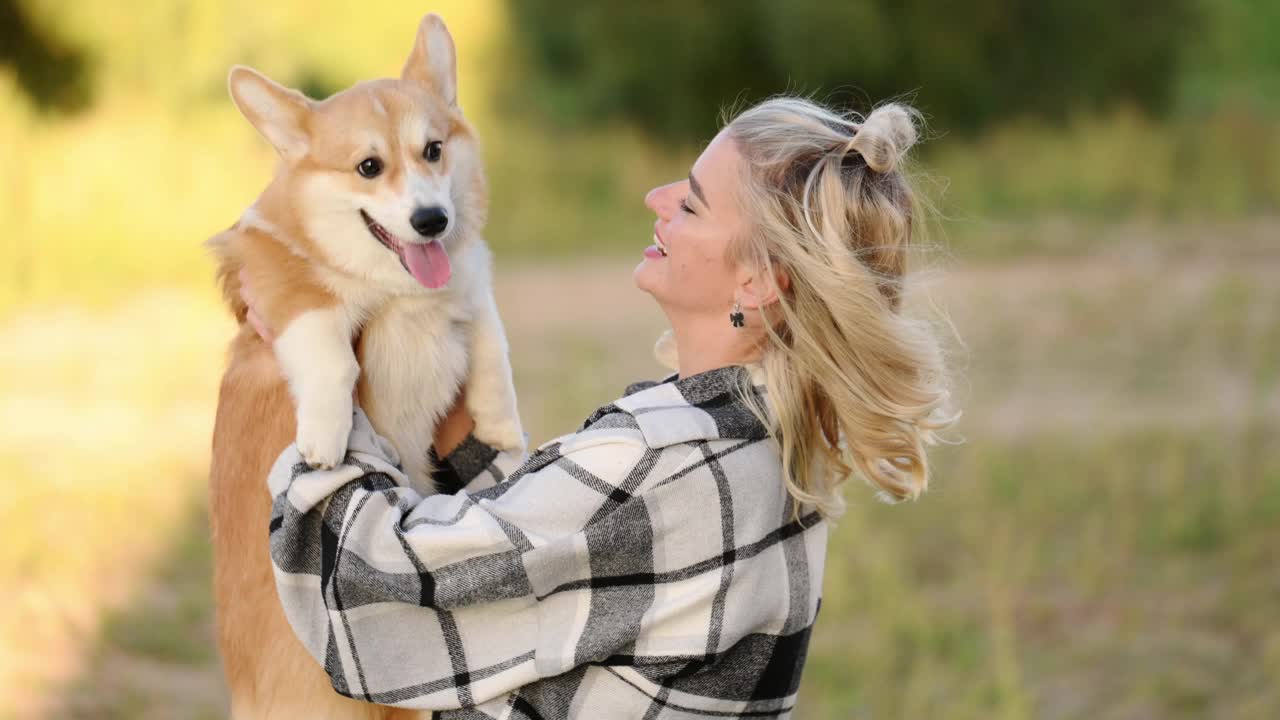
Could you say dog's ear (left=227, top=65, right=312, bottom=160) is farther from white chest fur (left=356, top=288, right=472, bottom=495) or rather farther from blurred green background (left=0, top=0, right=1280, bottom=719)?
blurred green background (left=0, top=0, right=1280, bottom=719)

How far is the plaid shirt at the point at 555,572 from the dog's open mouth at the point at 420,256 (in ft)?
1.88

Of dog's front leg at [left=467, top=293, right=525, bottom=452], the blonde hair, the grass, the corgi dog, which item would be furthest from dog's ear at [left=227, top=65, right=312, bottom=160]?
the grass

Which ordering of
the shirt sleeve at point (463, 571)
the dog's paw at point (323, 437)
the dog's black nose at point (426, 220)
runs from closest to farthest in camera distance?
the shirt sleeve at point (463, 571), the dog's paw at point (323, 437), the dog's black nose at point (426, 220)

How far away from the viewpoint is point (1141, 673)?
15.6ft

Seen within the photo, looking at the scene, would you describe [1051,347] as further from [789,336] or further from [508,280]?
[789,336]

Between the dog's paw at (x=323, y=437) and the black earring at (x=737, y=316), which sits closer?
the dog's paw at (x=323, y=437)

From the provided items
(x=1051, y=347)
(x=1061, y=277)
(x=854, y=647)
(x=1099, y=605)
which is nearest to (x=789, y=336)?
(x=854, y=647)

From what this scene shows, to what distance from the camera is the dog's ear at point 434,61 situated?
102 inches

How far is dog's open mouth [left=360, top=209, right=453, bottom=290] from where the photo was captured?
2.41 meters

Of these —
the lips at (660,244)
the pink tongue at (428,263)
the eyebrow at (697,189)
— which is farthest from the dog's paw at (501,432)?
the eyebrow at (697,189)

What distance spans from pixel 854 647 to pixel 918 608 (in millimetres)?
341

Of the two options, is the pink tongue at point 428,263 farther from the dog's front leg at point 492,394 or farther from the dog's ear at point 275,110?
the dog's ear at point 275,110

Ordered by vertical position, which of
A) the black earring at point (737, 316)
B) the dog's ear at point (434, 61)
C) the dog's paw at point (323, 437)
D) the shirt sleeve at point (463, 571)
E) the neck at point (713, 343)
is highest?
the dog's ear at point (434, 61)

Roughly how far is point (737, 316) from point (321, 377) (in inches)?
27.2
